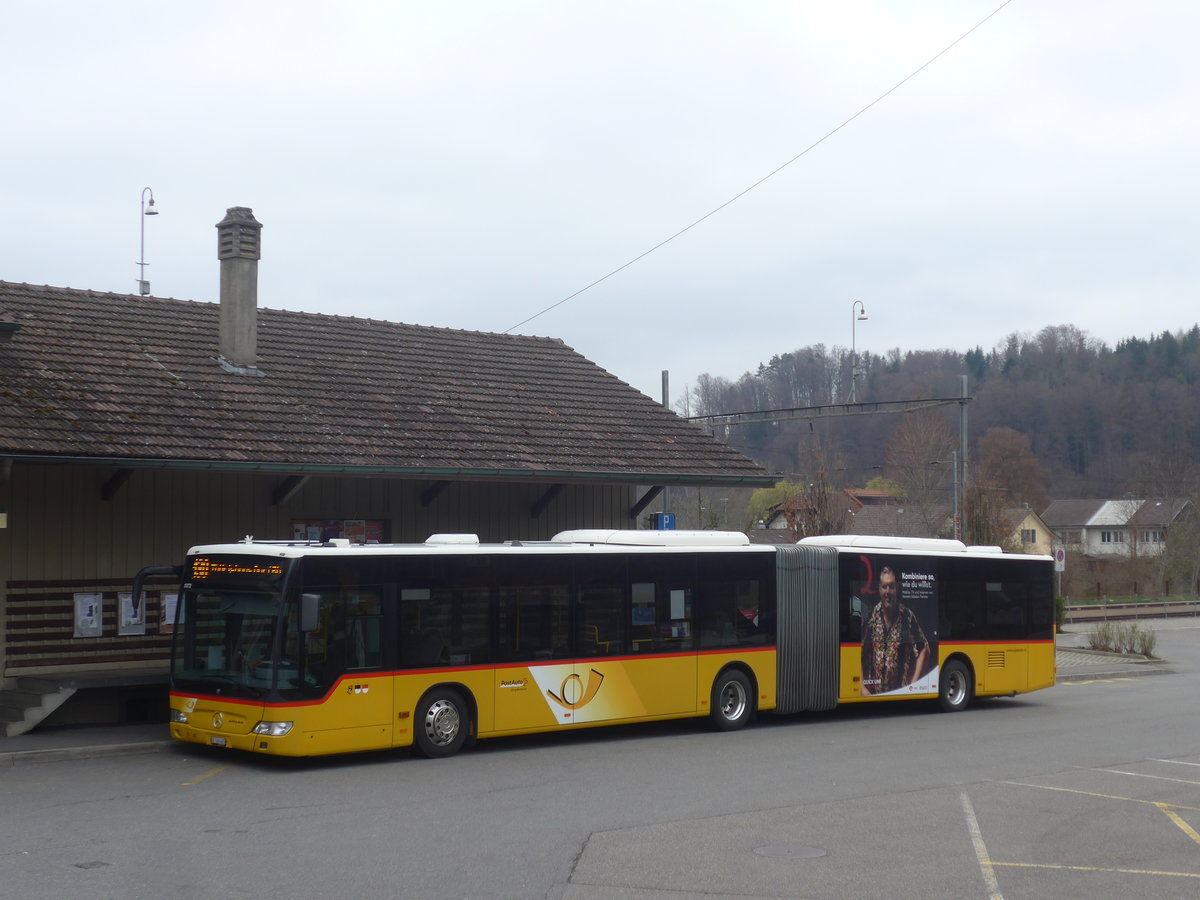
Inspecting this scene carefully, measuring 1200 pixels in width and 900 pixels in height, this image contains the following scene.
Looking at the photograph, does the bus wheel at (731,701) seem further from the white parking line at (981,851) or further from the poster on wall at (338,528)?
the white parking line at (981,851)

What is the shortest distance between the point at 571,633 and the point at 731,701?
2996mm

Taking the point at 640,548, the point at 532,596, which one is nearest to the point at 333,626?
the point at 532,596

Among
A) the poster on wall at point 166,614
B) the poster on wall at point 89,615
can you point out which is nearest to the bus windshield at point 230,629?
the poster on wall at point 89,615

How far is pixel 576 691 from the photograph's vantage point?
647 inches

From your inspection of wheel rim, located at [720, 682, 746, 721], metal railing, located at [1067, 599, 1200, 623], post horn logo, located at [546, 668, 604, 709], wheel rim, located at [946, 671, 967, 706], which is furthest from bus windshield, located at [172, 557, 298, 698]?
metal railing, located at [1067, 599, 1200, 623]

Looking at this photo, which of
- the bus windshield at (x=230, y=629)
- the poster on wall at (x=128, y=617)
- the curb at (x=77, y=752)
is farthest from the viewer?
the poster on wall at (x=128, y=617)

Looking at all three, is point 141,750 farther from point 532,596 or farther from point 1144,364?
point 1144,364

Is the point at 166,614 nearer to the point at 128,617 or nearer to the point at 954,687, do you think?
the point at 128,617

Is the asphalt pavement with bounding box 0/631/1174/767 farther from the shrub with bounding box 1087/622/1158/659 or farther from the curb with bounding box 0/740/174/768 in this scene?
the shrub with bounding box 1087/622/1158/659

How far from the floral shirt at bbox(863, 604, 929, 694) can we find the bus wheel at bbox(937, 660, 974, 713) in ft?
2.51

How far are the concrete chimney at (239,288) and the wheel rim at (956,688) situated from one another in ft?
39.3

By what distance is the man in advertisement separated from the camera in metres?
20.0

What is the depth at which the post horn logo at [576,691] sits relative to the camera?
16297 millimetres

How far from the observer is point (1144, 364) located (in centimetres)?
13412
